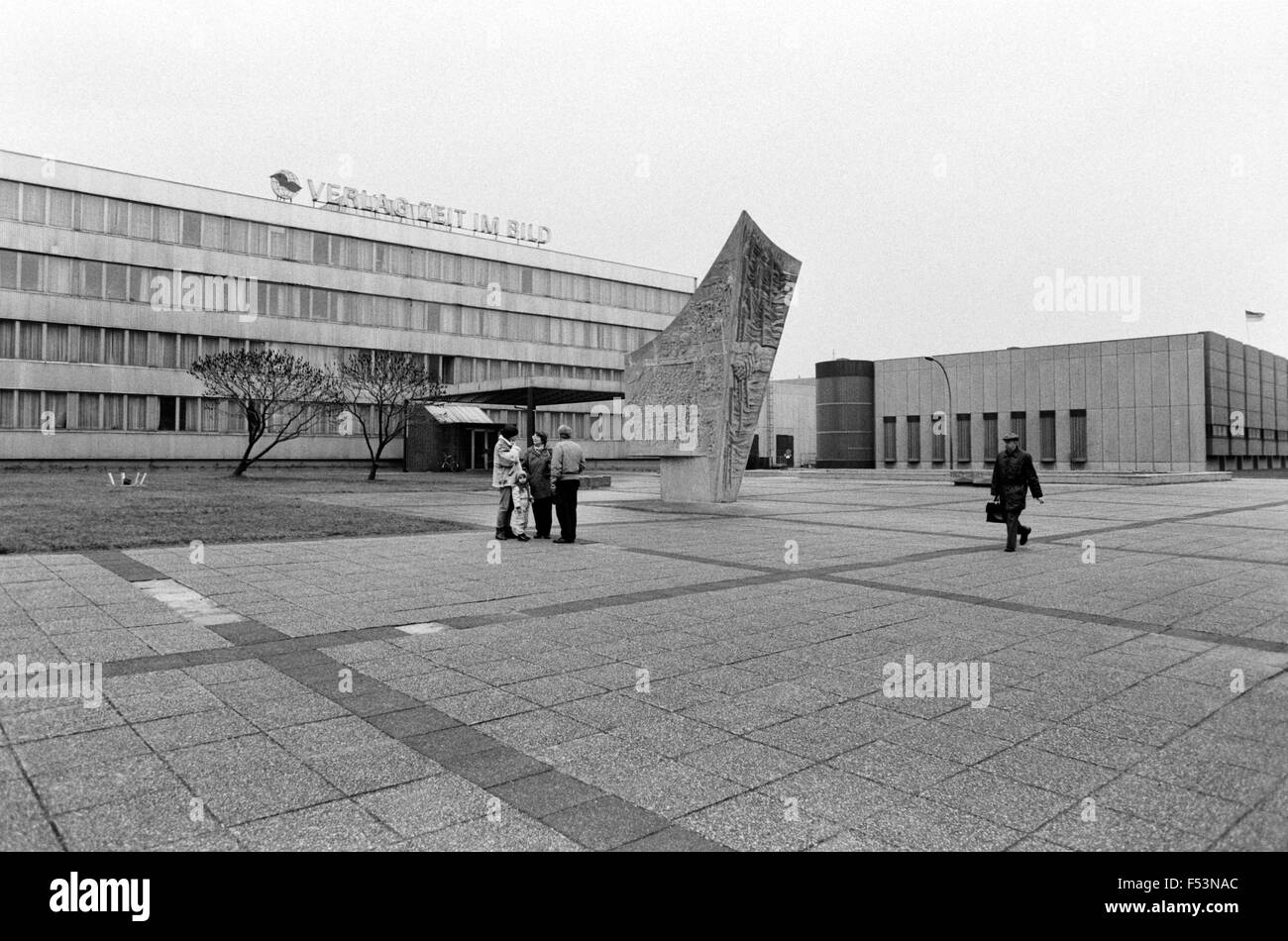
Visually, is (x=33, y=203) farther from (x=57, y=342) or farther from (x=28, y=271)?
(x=57, y=342)

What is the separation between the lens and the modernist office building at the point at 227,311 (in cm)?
4572

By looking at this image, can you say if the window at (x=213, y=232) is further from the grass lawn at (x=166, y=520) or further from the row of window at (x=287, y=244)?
the grass lawn at (x=166, y=520)

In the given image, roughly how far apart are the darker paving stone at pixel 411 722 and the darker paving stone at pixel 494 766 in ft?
1.54

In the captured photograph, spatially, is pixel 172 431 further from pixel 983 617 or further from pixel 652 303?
pixel 983 617

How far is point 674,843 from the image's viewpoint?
343 cm

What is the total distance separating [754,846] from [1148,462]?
189 ft

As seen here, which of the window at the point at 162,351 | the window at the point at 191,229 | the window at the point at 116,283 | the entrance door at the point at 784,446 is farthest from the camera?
the entrance door at the point at 784,446

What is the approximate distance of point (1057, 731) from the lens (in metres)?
4.84

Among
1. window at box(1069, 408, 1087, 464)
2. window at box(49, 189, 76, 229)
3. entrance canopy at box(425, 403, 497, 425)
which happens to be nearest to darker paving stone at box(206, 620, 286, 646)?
entrance canopy at box(425, 403, 497, 425)

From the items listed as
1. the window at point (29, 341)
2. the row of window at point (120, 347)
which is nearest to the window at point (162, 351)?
the row of window at point (120, 347)

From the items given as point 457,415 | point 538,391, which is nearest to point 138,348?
point 457,415

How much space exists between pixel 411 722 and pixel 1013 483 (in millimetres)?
11207
